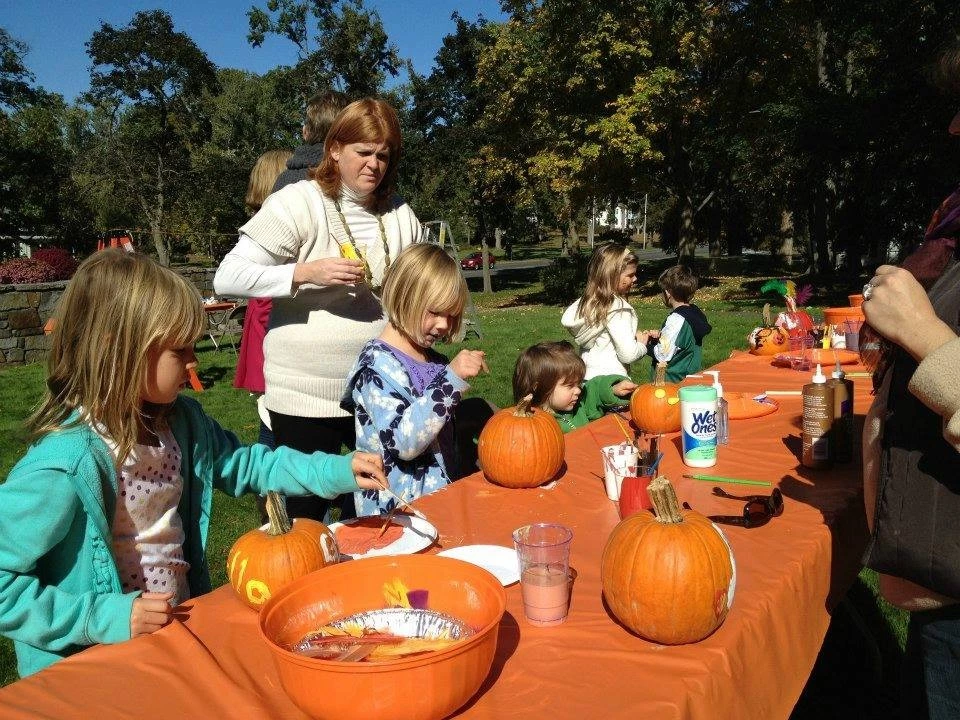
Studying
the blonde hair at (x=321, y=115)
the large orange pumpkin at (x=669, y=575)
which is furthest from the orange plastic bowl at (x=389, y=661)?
the blonde hair at (x=321, y=115)

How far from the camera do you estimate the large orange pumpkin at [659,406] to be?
10.0ft

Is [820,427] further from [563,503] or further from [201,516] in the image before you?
[201,516]

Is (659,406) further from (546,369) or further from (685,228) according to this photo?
(685,228)

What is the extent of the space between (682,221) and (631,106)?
454 cm

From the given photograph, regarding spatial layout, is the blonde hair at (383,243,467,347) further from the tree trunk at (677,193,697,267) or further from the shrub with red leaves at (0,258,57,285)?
the tree trunk at (677,193,697,267)

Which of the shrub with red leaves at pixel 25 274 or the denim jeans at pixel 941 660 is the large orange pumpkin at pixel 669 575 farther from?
the shrub with red leaves at pixel 25 274

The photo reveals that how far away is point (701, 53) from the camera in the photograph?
20391 millimetres

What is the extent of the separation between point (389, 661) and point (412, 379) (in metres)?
1.66

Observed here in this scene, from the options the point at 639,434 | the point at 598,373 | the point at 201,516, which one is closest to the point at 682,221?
the point at 598,373

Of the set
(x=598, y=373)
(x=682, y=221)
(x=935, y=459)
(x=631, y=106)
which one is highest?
(x=631, y=106)

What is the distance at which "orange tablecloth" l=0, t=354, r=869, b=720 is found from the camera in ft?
4.18

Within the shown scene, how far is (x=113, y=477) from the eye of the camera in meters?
1.76

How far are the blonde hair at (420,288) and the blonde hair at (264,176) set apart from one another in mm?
1756

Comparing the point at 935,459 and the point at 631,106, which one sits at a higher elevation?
the point at 631,106
